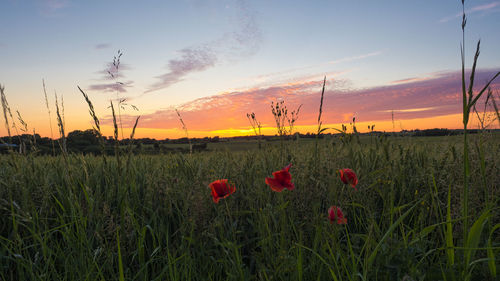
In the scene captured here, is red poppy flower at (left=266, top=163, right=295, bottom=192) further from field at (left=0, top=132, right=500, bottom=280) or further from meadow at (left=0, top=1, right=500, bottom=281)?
field at (left=0, top=132, right=500, bottom=280)

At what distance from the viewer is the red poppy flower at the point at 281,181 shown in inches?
72.5

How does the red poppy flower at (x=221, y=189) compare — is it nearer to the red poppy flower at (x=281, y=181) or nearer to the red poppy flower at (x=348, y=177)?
the red poppy flower at (x=281, y=181)

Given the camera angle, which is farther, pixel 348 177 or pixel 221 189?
pixel 221 189

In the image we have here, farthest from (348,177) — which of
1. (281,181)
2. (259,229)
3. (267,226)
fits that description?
(259,229)

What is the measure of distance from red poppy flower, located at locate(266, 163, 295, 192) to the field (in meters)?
0.13

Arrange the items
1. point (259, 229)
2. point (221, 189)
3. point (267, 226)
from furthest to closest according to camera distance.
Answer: point (259, 229), point (221, 189), point (267, 226)

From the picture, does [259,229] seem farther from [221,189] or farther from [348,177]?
[348,177]

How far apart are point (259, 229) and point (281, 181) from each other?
17.3 inches

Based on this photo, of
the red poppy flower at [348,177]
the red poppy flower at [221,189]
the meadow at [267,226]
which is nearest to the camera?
the meadow at [267,226]

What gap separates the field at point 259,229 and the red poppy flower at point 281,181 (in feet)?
0.44

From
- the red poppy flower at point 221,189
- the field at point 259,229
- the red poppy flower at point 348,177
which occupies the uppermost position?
the red poppy flower at point 348,177

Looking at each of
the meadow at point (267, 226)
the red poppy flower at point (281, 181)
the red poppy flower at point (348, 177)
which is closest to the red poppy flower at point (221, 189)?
the meadow at point (267, 226)

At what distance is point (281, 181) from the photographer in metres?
1.89

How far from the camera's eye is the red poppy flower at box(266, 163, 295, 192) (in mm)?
1842
